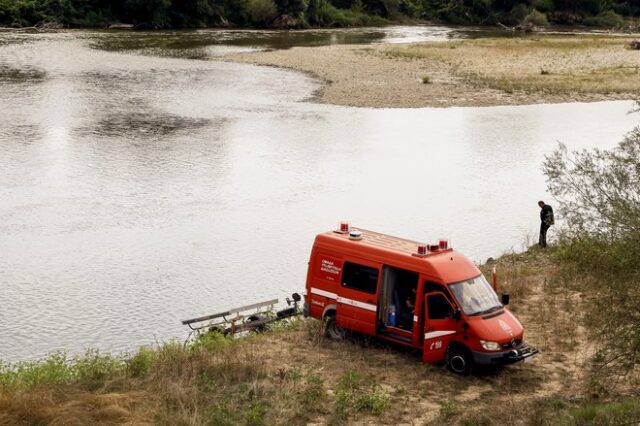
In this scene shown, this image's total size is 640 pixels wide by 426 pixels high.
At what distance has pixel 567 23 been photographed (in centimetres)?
13300

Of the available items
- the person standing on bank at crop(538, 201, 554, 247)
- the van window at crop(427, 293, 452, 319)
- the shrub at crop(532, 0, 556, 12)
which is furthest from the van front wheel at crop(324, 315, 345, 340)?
the shrub at crop(532, 0, 556, 12)

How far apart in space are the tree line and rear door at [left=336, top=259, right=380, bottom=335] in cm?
8946

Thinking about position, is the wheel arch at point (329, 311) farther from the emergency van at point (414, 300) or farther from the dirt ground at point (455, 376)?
the dirt ground at point (455, 376)

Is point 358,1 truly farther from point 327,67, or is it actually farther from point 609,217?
point 609,217

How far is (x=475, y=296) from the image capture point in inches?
725

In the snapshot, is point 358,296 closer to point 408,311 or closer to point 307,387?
point 408,311

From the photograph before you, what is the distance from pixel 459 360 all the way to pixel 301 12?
10261 cm

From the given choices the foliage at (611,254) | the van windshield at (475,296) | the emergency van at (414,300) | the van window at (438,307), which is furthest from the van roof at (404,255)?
the foliage at (611,254)

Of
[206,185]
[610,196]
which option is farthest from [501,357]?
[206,185]

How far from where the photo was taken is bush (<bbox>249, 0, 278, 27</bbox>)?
113438mm

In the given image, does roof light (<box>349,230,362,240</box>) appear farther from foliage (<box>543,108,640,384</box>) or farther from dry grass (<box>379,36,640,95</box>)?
dry grass (<box>379,36,640,95</box>)

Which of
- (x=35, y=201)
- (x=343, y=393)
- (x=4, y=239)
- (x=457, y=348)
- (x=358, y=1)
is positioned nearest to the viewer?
(x=343, y=393)

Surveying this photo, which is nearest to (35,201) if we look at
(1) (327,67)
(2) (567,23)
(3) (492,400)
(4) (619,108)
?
(3) (492,400)

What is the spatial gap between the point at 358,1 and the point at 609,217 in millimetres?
116801
